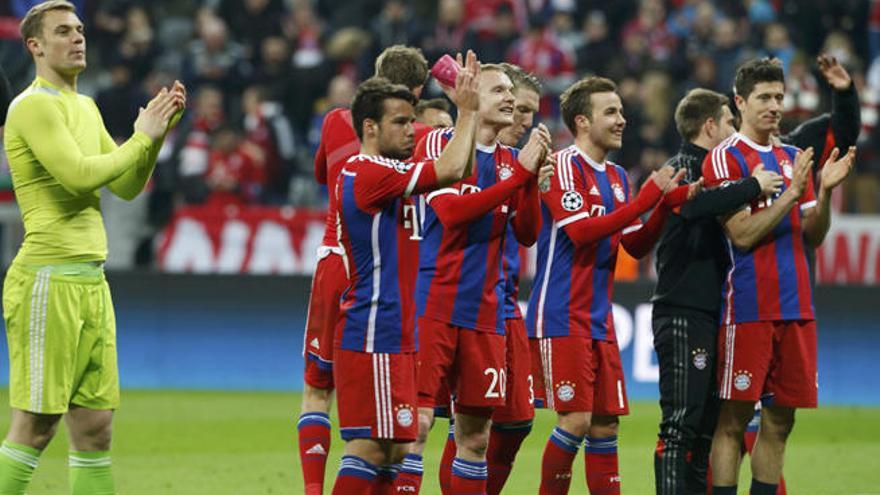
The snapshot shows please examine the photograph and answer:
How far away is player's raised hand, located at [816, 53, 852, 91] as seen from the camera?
26.4 feet

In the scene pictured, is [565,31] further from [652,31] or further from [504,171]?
[504,171]

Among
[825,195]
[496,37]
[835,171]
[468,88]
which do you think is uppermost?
[496,37]

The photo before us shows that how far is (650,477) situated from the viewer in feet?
31.3

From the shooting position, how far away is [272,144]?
1672cm

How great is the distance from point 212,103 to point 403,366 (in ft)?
35.8

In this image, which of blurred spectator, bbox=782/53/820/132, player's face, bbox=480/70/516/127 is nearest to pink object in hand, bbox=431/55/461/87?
player's face, bbox=480/70/516/127

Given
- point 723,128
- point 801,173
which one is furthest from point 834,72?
point 801,173

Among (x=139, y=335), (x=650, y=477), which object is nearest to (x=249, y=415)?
(x=139, y=335)

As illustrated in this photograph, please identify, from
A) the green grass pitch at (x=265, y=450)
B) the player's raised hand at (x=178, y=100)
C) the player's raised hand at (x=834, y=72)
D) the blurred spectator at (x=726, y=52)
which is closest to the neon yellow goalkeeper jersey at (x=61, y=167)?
the player's raised hand at (x=178, y=100)

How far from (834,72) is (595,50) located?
10.2 m

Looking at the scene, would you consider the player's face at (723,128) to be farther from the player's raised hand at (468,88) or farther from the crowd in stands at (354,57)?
the crowd in stands at (354,57)

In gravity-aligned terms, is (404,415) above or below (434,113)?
below

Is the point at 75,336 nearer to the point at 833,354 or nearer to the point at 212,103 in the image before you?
the point at 833,354

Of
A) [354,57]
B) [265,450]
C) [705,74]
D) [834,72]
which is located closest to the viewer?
[834,72]
